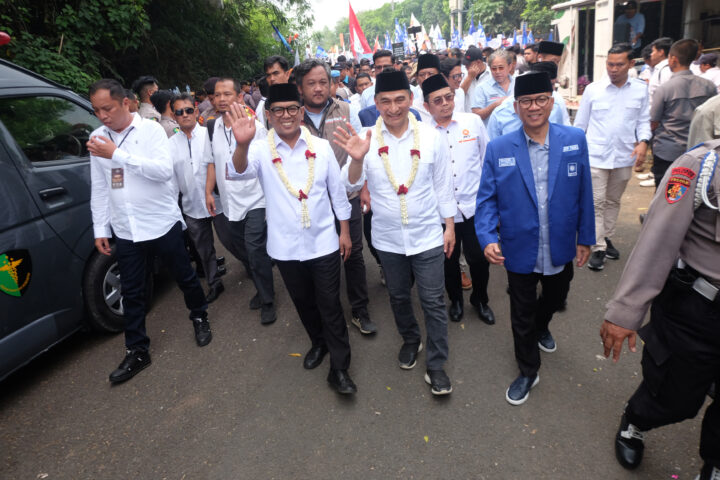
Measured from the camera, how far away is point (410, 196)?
10.1 feet

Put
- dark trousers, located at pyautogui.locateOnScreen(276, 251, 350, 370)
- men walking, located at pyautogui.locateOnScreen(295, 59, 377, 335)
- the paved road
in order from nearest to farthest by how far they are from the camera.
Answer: the paved road
dark trousers, located at pyautogui.locateOnScreen(276, 251, 350, 370)
men walking, located at pyautogui.locateOnScreen(295, 59, 377, 335)

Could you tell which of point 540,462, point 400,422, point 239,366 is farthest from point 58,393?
point 540,462

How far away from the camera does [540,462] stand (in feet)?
8.34

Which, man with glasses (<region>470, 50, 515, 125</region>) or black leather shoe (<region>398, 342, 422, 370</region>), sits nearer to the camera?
black leather shoe (<region>398, 342, 422, 370</region>)

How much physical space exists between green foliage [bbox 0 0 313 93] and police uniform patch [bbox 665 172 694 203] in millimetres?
8395

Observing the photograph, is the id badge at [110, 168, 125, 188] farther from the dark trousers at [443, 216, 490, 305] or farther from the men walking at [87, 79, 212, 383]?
the dark trousers at [443, 216, 490, 305]

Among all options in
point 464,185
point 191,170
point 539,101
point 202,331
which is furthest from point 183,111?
point 539,101

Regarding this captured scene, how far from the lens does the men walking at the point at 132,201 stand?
3482 mm

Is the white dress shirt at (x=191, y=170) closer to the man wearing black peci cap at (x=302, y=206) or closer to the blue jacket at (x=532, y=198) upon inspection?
the man wearing black peci cap at (x=302, y=206)

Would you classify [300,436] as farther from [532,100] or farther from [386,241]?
[532,100]

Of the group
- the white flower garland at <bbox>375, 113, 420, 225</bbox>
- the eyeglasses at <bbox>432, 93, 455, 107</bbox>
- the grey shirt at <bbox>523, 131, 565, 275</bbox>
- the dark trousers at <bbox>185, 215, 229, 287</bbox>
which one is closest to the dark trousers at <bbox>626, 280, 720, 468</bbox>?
the grey shirt at <bbox>523, 131, 565, 275</bbox>

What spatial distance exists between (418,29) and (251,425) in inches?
737

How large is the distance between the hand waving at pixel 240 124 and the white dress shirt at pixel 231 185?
4.35ft

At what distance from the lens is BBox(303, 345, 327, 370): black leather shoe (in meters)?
3.66
